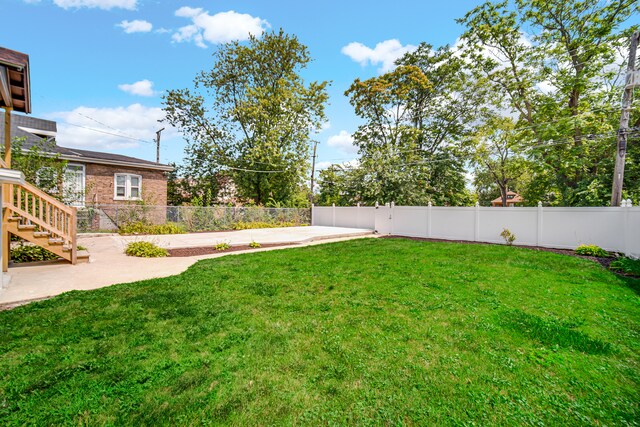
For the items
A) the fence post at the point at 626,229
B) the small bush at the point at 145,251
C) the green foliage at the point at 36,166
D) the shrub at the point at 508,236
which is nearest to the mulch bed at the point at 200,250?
the small bush at the point at 145,251

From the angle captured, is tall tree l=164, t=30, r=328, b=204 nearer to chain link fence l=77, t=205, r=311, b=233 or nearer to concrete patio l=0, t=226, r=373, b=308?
chain link fence l=77, t=205, r=311, b=233

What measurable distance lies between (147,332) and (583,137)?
17.2 m

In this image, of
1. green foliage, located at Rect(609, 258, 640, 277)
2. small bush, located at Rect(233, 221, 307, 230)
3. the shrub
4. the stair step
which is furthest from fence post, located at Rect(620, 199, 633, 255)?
small bush, located at Rect(233, 221, 307, 230)

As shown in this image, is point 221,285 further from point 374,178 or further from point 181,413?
point 374,178

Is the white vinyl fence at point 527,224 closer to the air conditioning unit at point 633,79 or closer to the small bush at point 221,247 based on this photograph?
the air conditioning unit at point 633,79

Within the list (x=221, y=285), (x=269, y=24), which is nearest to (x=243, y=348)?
(x=221, y=285)

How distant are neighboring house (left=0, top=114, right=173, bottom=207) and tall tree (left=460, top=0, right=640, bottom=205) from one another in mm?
20605

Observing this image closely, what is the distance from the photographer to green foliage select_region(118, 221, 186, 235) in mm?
12984

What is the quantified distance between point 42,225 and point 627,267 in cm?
1324

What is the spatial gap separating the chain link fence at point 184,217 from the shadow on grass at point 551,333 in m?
15.1

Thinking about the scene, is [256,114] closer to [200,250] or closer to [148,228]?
[148,228]

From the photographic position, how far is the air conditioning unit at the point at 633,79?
850cm

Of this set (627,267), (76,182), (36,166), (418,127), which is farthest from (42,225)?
(418,127)

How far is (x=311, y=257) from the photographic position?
25.1 feet
